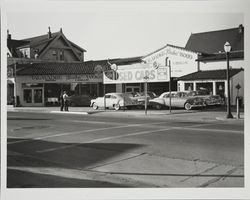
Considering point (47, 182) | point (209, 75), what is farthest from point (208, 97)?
point (47, 182)

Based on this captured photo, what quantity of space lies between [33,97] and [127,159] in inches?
906

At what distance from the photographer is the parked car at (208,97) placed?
20889 mm

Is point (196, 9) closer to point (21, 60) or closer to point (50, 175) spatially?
point (50, 175)

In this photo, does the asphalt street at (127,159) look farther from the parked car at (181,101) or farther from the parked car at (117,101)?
the parked car at (117,101)

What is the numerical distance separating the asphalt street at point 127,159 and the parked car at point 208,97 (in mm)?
10032

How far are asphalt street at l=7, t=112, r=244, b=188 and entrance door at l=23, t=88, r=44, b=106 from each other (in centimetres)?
1840

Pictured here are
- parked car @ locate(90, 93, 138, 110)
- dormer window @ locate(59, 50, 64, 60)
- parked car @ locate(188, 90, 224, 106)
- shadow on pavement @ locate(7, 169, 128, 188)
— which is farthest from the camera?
dormer window @ locate(59, 50, 64, 60)

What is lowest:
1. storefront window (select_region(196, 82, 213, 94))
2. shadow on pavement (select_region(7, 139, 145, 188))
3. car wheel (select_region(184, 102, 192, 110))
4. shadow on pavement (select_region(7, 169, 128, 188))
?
→ shadow on pavement (select_region(7, 169, 128, 188))

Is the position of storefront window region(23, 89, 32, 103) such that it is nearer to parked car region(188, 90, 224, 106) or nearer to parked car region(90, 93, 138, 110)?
parked car region(90, 93, 138, 110)

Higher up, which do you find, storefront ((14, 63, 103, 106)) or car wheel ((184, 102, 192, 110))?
storefront ((14, 63, 103, 106))

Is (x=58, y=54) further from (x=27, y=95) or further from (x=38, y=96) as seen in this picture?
(x=27, y=95)

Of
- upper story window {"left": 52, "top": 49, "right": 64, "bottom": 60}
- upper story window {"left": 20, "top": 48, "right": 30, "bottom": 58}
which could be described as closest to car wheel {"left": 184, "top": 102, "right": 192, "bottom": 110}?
upper story window {"left": 20, "top": 48, "right": 30, "bottom": 58}

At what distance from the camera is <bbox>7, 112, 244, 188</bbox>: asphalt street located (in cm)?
632

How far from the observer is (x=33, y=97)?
29109mm
